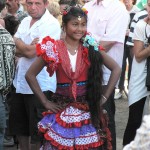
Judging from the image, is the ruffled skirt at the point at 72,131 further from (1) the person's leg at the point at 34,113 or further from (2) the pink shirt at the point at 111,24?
(2) the pink shirt at the point at 111,24

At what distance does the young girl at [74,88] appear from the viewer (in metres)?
5.13

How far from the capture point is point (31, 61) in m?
6.08

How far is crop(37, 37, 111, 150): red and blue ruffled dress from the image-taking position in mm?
5117

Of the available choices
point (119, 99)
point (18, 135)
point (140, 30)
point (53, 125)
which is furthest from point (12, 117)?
point (119, 99)

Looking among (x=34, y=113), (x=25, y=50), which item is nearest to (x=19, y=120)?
(x=34, y=113)

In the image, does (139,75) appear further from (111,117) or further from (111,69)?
(111,69)

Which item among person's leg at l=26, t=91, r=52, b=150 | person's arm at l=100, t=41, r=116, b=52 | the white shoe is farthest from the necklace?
the white shoe

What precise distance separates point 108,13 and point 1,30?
164 centimetres

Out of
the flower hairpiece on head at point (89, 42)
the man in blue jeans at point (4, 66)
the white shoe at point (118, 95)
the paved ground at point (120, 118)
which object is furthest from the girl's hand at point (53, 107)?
the white shoe at point (118, 95)

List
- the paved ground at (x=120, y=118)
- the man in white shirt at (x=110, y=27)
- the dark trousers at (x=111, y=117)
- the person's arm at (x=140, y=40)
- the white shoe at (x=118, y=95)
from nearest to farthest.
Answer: the person's arm at (x=140, y=40) → the dark trousers at (x=111, y=117) → the man in white shirt at (x=110, y=27) → the paved ground at (x=120, y=118) → the white shoe at (x=118, y=95)

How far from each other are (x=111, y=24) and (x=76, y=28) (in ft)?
4.17

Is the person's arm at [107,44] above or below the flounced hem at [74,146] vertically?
above

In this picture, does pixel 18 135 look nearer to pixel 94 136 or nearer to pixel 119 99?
pixel 94 136

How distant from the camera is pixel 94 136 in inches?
203
